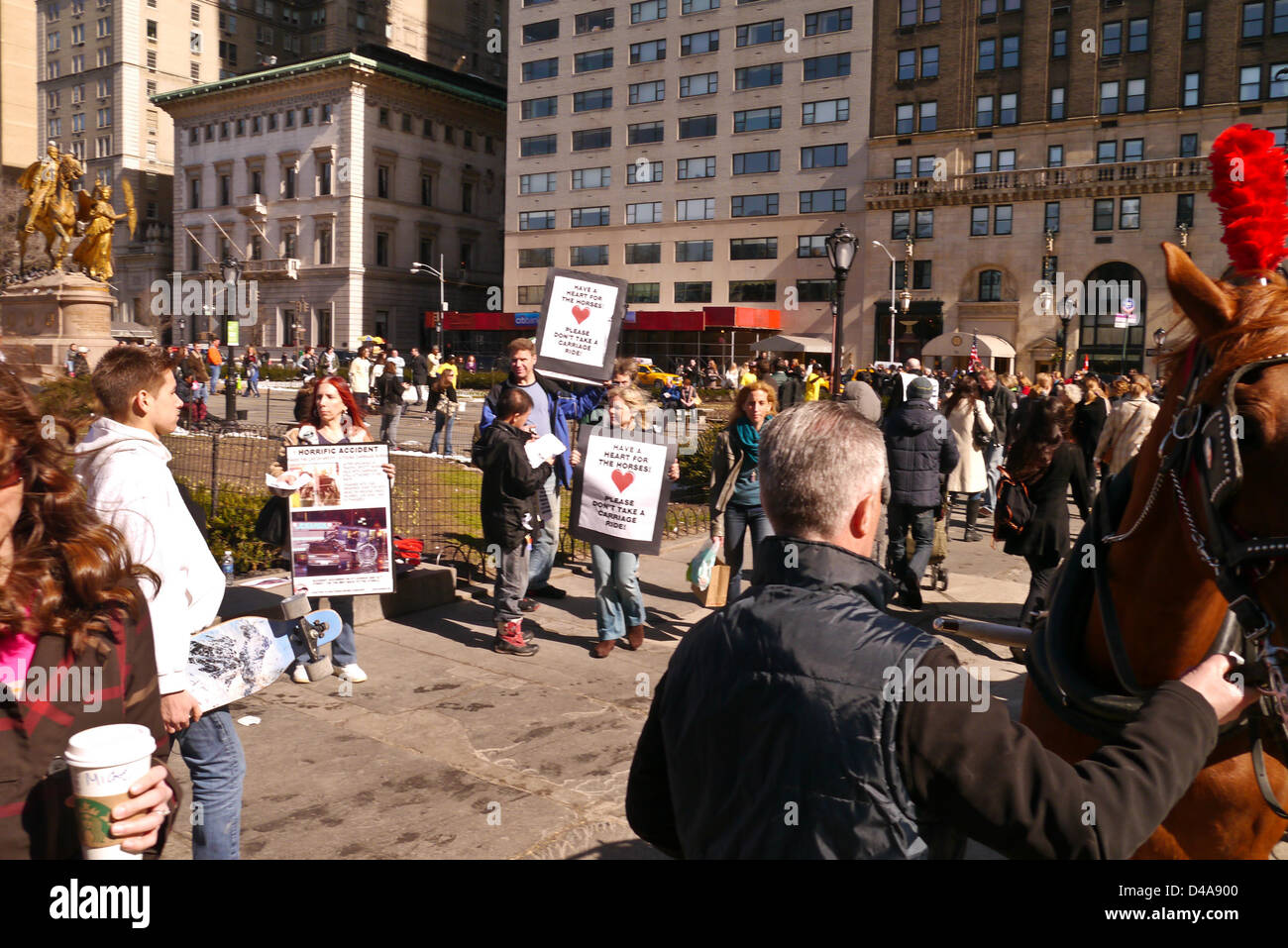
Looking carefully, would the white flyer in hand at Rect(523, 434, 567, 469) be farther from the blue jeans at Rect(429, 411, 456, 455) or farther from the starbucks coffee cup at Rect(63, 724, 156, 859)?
the blue jeans at Rect(429, 411, 456, 455)

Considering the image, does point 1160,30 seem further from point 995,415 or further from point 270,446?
point 270,446

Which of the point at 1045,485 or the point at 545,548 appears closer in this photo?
the point at 1045,485

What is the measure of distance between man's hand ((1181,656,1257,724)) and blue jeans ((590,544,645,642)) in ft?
19.2

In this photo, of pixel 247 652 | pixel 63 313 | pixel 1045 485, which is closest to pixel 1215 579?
pixel 247 652

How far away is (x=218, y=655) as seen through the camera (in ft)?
12.3

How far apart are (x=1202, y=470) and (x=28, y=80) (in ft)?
354

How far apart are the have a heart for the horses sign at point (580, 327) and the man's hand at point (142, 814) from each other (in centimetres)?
730

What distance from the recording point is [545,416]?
8953 mm

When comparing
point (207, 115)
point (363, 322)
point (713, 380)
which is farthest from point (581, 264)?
point (207, 115)

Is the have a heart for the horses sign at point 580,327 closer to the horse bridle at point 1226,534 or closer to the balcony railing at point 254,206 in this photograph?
the horse bridle at point 1226,534

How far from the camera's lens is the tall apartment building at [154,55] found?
283 ft

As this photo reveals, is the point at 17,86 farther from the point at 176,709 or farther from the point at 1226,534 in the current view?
the point at 1226,534

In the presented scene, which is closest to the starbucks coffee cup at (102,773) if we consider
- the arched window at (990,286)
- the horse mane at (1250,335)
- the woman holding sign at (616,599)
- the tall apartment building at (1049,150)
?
the horse mane at (1250,335)

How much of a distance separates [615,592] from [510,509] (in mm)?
1048
